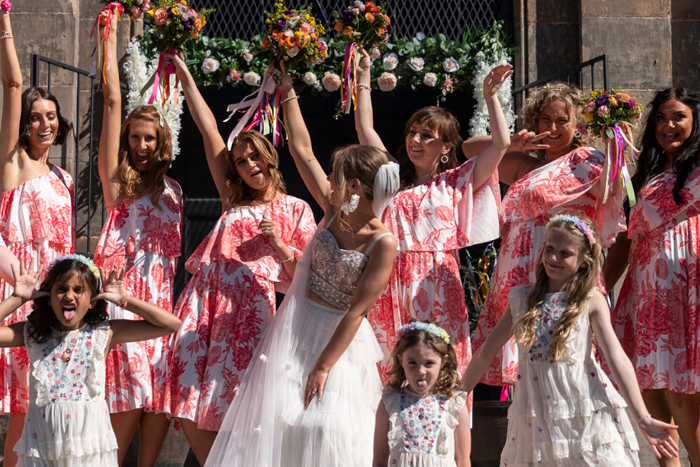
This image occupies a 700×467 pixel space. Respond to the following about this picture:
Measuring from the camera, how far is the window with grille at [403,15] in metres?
6.87

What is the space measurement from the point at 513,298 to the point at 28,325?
7.55ft

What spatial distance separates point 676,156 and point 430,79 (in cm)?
241

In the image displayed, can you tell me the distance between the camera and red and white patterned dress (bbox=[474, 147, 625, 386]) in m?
4.46

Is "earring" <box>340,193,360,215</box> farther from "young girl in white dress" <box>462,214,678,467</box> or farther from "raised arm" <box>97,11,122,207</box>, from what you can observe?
"raised arm" <box>97,11,122,207</box>

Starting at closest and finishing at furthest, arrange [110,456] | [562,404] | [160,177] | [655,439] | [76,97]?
→ 1. [655,439]
2. [562,404]
3. [110,456]
4. [160,177]
5. [76,97]

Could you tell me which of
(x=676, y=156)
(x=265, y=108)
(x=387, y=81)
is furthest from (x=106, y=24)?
(x=676, y=156)

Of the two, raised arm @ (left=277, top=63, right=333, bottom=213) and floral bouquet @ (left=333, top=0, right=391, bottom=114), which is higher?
floral bouquet @ (left=333, top=0, right=391, bottom=114)

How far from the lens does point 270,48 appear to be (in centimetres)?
453

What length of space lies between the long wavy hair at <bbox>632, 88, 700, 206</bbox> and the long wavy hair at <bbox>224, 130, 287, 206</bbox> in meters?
2.07

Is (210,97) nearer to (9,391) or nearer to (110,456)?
(9,391)

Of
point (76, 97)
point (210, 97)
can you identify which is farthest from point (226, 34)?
point (76, 97)

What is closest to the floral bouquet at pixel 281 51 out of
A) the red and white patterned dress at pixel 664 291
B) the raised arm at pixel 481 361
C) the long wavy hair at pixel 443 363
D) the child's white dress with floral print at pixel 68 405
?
the child's white dress with floral print at pixel 68 405

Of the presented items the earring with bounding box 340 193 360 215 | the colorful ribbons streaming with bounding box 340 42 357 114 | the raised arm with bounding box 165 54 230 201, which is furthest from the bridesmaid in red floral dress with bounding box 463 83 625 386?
the raised arm with bounding box 165 54 230 201

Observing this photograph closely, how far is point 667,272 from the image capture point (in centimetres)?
449
